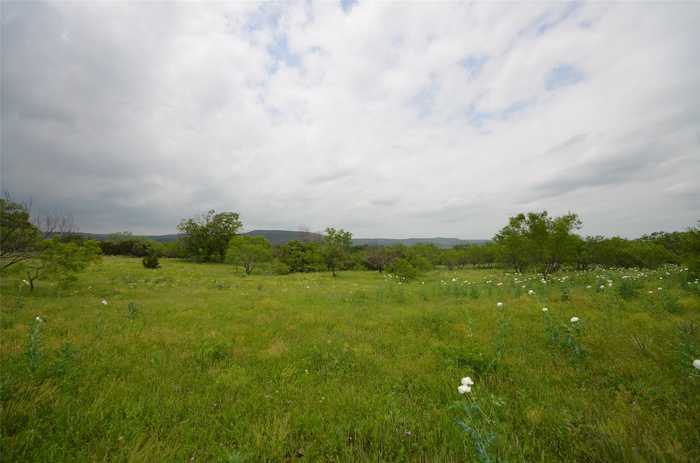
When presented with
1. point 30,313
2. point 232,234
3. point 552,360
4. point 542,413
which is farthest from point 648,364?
point 232,234

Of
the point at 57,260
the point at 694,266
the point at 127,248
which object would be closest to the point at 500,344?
the point at 694,266

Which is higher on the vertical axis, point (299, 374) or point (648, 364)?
point (648, 364)

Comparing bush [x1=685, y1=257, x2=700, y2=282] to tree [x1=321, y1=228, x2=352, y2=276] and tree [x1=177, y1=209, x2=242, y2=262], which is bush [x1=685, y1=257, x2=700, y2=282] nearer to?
tree [x1=321, y1=228, x2=352, y2=276]

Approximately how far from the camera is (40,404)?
3.38 metres

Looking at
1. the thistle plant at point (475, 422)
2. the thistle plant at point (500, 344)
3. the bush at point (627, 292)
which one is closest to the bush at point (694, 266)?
the bush at point (627, 292)

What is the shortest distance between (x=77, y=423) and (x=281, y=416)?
2583 millimetres

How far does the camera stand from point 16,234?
1259 centimetres

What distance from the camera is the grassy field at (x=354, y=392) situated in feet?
9.32

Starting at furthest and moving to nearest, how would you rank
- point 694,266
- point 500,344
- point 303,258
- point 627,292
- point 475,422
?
1. point 303,258
2. point 694,266
3. point 627,292
4. point 500,344
5. point 475,422

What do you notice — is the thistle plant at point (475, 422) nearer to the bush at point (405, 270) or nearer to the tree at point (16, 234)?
the tree at point (16, 234)

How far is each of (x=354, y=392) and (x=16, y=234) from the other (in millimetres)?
19496

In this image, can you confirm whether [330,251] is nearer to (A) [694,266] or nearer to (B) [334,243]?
(B) [334,243]

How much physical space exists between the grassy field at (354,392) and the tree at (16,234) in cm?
842

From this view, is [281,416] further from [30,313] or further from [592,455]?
[30,313]
